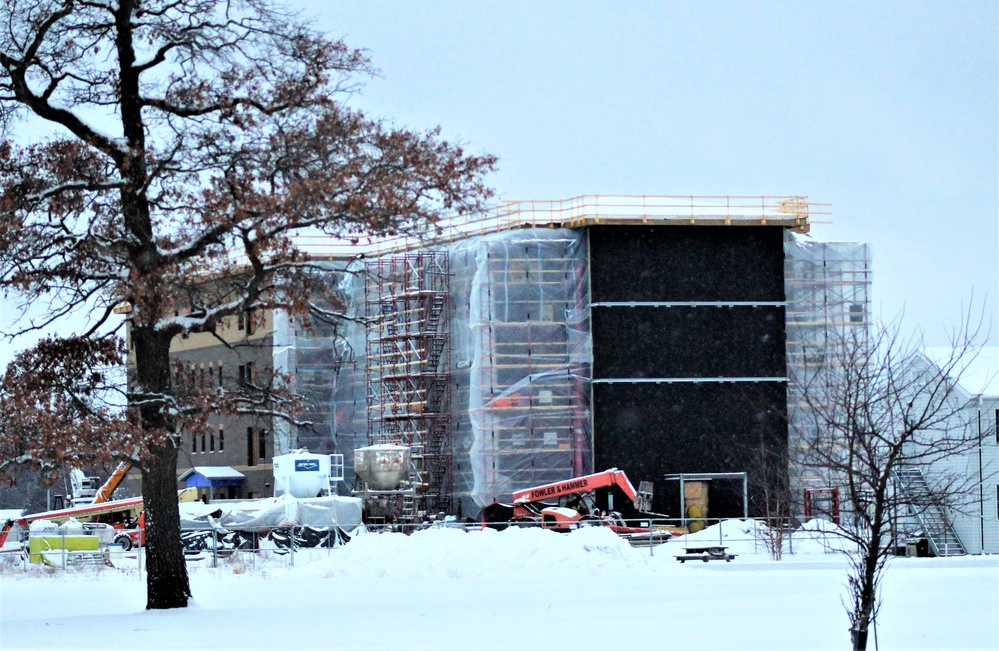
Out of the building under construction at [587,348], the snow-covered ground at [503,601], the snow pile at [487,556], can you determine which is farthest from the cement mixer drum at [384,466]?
the snow pile at [487,556]

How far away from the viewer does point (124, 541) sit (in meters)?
51.9

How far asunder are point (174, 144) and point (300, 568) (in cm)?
1677

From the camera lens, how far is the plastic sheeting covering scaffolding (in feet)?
180

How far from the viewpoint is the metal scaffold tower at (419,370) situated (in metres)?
56.9

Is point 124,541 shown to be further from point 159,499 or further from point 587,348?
point 159,499

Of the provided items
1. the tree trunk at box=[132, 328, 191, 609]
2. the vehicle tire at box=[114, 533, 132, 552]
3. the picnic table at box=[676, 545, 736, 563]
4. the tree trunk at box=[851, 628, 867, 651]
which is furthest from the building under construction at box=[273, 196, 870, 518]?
the tree trunk at box=[851, 628, 867, 651]

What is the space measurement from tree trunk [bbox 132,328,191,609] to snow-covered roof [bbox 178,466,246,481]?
166 ft

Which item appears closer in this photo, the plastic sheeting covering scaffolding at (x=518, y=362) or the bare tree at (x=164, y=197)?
the bare tree at (x=164, y=197)

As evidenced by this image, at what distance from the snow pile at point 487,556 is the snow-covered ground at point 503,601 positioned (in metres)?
0.06

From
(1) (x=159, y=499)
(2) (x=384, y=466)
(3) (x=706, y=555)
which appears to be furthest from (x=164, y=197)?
(2) (x=384, y=466)

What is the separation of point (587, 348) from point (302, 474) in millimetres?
12415

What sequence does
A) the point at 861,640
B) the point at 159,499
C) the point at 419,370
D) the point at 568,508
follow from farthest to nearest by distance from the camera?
the point at 419,370
the point at 568,508
the point at 159,499
the point at 861,640

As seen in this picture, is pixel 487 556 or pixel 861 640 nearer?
pixel 861 640

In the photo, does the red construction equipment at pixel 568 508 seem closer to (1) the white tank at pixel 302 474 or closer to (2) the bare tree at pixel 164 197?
(1) the white tank at pixel 302 474
